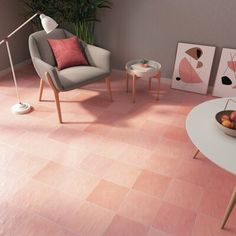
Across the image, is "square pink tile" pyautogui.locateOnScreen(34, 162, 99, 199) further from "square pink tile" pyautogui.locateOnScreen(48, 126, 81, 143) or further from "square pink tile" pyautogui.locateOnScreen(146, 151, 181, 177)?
"square pink tile" pyautogui.locateOnScreen(146, 151, 181, 177)

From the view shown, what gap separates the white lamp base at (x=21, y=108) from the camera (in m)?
2.79

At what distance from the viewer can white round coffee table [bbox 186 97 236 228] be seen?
140 centimetres

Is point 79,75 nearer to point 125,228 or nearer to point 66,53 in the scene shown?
point 66,53

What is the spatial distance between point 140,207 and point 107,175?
1.26ft

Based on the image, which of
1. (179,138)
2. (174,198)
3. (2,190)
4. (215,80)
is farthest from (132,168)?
(215,80)

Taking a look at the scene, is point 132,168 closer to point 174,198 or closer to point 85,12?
point 174,198

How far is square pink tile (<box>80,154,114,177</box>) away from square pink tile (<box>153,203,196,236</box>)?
21.7 inches

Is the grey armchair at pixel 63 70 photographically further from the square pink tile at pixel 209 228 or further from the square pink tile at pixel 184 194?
the square pink tile at pixel 209 228

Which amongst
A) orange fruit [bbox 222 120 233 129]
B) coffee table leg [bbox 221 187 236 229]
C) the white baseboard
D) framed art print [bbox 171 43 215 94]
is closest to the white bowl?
orange fruit [bbox 222 120 233 129]

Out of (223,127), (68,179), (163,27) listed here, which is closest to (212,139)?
(223,127)

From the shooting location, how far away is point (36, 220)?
166 cm

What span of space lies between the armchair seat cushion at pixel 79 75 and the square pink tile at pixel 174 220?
142 cm

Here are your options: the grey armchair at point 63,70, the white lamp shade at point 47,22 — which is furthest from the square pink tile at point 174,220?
the white lamp shade at point 47,22

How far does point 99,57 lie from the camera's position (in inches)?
112
